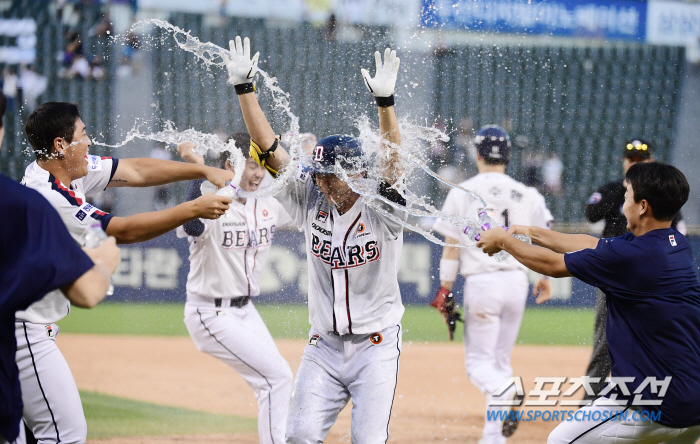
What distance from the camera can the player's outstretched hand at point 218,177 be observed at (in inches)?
144

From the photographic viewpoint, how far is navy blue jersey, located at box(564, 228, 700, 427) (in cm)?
289

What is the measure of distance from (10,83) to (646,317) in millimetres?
10470

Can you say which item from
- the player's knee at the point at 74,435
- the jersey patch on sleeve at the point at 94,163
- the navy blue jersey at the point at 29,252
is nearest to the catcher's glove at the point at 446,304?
the jersey patch on sleeve at the point at 94,163

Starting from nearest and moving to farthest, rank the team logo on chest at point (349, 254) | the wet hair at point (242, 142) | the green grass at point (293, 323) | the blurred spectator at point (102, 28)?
the team logo on chest at point (349, 254) → the wet hair at point (242, 142) → the green grass at point (293, 323) → the blurred spectator at point (102, 28)

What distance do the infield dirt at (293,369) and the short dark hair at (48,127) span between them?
2350 mm

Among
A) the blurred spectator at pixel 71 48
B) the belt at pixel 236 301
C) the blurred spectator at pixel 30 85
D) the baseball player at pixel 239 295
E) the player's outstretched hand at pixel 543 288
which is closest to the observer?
the baseball player at pixel 239 295

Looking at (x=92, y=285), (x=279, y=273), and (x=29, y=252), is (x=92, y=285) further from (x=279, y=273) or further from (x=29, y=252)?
(x=279, y=273)

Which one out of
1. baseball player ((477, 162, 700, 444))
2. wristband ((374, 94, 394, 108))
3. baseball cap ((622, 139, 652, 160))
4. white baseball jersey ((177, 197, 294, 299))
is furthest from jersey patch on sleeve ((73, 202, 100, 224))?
baseball cap ((622, 139, 652, 160))

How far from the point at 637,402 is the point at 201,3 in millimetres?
9608

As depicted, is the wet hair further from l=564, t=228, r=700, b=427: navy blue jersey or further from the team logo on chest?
l=564, t=228, r=700, b=427: navy blue jersey

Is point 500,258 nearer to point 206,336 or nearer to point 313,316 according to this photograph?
point 313,316

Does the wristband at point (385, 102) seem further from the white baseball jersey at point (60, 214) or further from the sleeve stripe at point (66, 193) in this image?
the sleeve stripe at point (66, 193)

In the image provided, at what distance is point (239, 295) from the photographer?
4.34 m

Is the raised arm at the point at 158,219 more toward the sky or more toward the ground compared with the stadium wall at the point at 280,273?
more toward the sky
